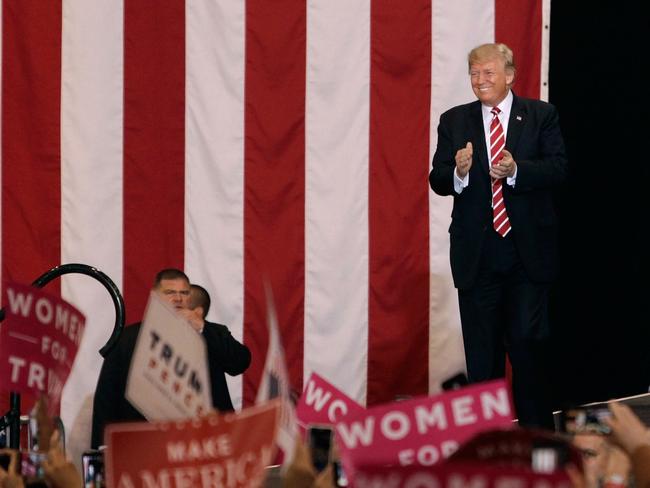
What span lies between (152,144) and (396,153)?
999mm

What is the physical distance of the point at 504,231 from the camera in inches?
179

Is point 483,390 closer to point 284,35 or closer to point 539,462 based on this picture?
point 539,462

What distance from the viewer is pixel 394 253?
5.99m

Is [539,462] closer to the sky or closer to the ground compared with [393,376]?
closer to the ground

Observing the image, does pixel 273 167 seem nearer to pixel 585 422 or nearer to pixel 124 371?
pixel 124 371

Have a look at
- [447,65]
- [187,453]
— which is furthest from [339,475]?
[447,65]

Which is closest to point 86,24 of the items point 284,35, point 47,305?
point 284,35

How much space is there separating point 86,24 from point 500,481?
452 cm

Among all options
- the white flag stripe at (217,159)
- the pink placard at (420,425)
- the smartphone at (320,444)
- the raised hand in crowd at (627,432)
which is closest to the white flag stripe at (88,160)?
the white flag stripe at (217,159)

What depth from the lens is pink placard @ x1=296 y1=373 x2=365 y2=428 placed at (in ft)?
8.86

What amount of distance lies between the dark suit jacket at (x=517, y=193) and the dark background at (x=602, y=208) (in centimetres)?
147

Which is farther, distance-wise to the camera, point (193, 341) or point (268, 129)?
point (268, 129)

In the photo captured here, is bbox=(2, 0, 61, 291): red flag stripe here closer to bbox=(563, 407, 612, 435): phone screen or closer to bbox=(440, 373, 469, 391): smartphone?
bbox=(440, 373, 469, 391): smartphone

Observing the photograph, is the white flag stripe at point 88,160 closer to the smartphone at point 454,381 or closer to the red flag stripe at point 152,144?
the red flag stripe at point 152,144
